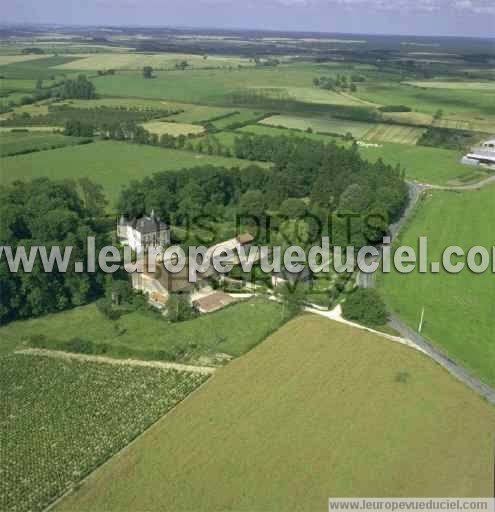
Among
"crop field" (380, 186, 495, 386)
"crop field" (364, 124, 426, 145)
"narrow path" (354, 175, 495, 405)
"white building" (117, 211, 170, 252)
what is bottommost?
"narrow path" (354, 175, 495, 405)

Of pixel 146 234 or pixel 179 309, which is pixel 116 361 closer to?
pixel 179 309

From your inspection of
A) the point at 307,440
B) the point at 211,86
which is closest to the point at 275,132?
the point at 211,86

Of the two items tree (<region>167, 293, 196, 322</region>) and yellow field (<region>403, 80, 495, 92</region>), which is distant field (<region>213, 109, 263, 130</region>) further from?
yellow field (<region>403, 80, 495, 92</region>)

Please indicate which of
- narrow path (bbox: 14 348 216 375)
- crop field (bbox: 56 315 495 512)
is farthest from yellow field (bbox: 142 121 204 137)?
crop field (bbox: 56 315 495 512)

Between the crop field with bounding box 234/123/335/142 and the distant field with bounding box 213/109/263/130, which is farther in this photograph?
the distant field with bounding box 213/109/263/130

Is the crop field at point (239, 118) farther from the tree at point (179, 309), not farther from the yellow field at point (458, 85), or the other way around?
the yellow field at point (458, 85)

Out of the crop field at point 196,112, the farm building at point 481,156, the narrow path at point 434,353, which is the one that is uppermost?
the crop field at point 196,112

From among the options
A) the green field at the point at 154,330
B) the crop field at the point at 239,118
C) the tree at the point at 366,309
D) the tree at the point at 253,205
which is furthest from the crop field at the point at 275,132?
the green field at the point at 154,330
